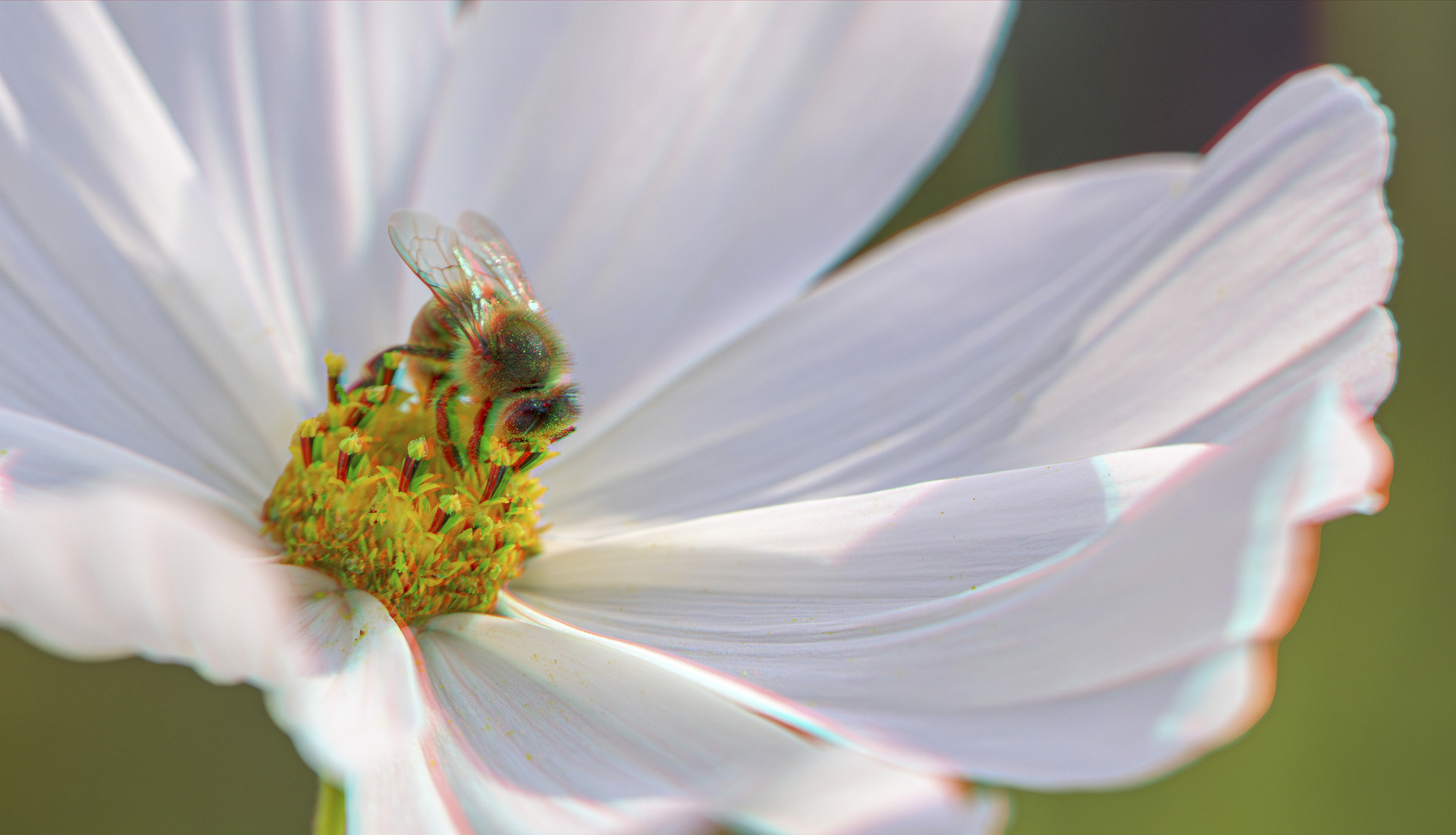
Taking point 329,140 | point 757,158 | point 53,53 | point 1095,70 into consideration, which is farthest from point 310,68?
point 1095,70

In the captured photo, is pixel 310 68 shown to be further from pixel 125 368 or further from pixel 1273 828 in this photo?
pixel 1273 828

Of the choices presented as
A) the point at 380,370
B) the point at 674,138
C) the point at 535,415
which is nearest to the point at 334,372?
the point at 380,370

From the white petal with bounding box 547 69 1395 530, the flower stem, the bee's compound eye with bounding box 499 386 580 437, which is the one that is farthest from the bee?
the flower stem

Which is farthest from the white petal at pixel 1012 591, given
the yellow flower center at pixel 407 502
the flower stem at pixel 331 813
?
the flower stem at pixel 331 813

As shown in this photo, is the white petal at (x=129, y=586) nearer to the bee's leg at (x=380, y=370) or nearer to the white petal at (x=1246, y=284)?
the bee's leg at (x=380, y=370)

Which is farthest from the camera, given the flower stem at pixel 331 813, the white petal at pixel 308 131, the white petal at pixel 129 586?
the white petal at pixel 308 131

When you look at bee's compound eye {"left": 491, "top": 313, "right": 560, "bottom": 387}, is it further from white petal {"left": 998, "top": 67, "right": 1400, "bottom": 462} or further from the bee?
white petal {"left": 998, "top": 67, "right": 1400, "bottom": 462}
